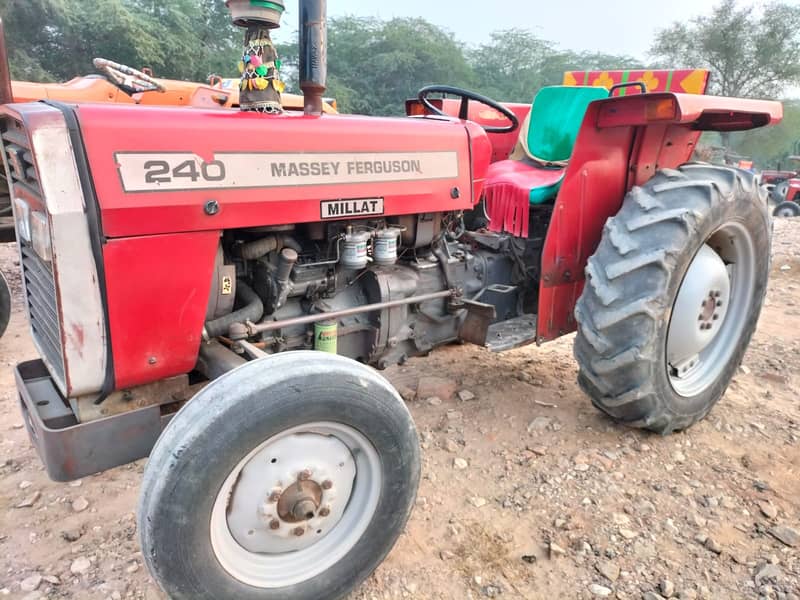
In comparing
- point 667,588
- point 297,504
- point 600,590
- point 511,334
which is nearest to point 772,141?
point 511,334

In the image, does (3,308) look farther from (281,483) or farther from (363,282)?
(281,483)

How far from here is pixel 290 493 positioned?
186cm

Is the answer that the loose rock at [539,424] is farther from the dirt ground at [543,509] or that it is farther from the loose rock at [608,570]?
the loose rock at [608,570]

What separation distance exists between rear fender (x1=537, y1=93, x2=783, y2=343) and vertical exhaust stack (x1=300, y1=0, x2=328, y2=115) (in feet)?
4.01

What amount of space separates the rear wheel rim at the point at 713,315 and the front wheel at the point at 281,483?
1.65 meters

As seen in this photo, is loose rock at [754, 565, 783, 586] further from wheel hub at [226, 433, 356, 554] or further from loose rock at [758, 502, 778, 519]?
wheel hub at [226, 433, 356, 554]

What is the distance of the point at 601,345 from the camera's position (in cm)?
265

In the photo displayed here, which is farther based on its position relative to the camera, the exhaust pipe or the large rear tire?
the exhaust pipe

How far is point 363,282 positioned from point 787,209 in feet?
46.5

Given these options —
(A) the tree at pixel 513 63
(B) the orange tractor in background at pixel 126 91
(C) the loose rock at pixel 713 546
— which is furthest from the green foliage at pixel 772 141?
(C) the loose rock at pixel 713 546

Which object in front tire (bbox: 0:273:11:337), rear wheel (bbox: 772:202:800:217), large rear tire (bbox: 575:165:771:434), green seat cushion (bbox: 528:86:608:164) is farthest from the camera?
rear wheel (bbox: 772:202:800:217)

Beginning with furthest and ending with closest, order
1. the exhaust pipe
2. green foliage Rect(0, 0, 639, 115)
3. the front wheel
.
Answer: green foliage Rect(0, 0, 639, 115) → the exhaust pipe → the front wheel

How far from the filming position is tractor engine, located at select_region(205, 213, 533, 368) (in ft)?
7.43

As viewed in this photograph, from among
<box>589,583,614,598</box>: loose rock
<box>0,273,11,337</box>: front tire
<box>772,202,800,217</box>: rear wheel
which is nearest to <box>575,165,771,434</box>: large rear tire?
<box>589,583,614,598</box>: loose rock
